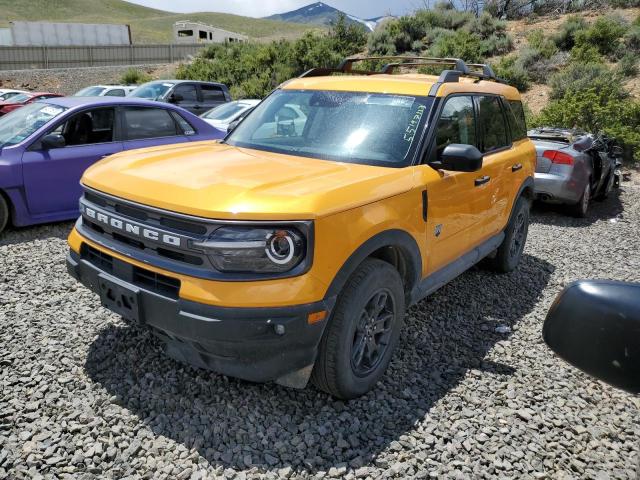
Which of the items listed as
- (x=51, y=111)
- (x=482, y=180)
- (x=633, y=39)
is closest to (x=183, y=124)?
(x=51, y=111)

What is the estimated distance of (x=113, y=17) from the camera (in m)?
111

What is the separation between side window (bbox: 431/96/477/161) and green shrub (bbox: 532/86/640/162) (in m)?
9.58

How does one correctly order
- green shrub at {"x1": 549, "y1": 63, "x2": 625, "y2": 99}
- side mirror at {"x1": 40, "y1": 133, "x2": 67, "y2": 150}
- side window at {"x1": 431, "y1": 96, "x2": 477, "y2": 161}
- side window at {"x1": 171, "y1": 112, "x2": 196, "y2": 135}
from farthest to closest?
green shrub at {"x1": 549, "y1": 63, "x2": 625, "y2": 99} < side window at {"x1": 171, "y1": 112, "x2": 196, "y2": 135} < side mirror at {"x1": 40, "y1": 133, "x2": 67, "y2": 150} < side window at {"x1": 431, "y1": 96, "x2": 477, "y2": 161}

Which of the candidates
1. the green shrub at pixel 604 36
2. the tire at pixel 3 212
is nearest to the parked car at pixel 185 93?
the tire at pixel 3 212

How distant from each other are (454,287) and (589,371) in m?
3.91

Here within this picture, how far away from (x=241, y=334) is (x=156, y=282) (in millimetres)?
584

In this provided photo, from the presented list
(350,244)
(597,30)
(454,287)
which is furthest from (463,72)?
(597,30)

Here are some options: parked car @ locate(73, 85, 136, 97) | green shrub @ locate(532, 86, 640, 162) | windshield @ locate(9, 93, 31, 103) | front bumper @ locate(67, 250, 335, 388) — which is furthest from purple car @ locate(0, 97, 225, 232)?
windshield @ locate(9, 93, 31, 103)

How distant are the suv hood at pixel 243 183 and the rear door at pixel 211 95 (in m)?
11.4

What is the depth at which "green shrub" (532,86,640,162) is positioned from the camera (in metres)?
12.2

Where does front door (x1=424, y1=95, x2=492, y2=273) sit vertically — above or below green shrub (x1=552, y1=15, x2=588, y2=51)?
below

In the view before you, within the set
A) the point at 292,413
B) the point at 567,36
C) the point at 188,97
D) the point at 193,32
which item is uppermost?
the point at 193,32

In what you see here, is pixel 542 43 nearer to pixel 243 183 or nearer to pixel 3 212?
pixel 3 212

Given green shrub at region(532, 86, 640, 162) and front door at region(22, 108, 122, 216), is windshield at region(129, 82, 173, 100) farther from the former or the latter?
green shrub at region(532, 86, 640, 162)
